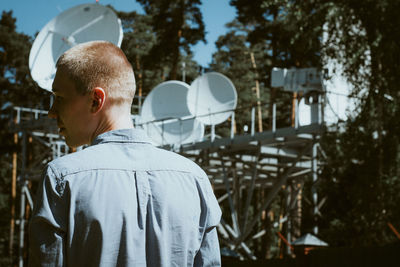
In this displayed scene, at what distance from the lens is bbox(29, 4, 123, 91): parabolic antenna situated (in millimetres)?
16214

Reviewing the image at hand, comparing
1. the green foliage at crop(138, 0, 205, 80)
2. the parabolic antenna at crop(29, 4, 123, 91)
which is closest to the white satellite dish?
the parabolic antenna at crop(29, 4, 123, 91)

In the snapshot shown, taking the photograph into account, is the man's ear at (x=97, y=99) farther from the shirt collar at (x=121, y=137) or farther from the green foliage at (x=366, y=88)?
the green foliage at (x=366, y=88)

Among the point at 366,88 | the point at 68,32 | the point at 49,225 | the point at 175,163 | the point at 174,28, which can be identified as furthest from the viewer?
the point at 174,28

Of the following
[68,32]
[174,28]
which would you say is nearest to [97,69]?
[68,32]

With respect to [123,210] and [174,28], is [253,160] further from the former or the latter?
[123,210]

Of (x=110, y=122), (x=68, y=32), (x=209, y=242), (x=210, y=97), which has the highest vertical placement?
(x=68, y=32)

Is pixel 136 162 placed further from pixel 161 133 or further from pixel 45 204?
pixel 161 133

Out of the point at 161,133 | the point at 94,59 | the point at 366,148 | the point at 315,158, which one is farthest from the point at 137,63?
the point at 94,59

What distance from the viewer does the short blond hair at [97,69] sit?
2064 mm

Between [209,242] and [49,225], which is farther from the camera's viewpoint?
[209,242]

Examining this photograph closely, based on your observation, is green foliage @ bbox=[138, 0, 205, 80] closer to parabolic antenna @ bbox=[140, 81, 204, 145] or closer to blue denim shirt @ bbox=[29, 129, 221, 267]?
parabolic antenna @ bbox=[140, 81, 204, 145]

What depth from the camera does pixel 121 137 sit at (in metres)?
2.12

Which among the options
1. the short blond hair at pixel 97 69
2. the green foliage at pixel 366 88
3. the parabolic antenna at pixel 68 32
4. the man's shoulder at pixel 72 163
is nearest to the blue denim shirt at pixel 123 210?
the man's shoulder at pixel 72 163

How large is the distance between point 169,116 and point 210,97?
2475mm
